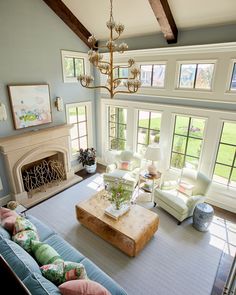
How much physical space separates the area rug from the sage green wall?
6.81 ft

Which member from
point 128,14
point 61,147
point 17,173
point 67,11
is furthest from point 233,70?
point 17,173

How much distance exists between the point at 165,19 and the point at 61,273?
4584mm

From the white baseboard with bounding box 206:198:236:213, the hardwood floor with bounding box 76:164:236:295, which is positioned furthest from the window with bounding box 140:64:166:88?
the hardwood floor with bounding box 76:164:236:295

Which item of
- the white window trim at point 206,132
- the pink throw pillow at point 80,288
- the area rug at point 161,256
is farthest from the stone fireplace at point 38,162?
the pink throw pillow at point 80,288

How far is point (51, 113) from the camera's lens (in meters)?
5.25

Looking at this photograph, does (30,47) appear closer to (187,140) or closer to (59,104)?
(59,104)

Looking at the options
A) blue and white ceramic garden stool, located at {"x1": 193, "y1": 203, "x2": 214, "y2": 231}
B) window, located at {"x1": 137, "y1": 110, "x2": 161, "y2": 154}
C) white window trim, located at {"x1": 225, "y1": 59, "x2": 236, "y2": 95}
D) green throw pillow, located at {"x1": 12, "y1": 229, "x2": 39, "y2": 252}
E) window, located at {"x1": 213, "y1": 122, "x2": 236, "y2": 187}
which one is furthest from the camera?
window, located at {"x1": 137, "y1": 110, "x2": 161, "y2": 154}

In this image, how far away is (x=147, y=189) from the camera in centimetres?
509

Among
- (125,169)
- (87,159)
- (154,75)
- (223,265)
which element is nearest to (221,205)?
(223,265)

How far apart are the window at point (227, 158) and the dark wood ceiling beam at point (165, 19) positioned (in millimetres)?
2275

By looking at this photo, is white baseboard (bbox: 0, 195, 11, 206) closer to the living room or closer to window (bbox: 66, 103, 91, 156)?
the living room

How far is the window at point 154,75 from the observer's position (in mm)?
5012

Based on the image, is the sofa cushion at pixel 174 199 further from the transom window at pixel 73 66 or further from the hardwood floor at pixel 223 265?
the transom window at pixel 73 66

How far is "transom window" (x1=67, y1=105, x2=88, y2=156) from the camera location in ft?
19.7
